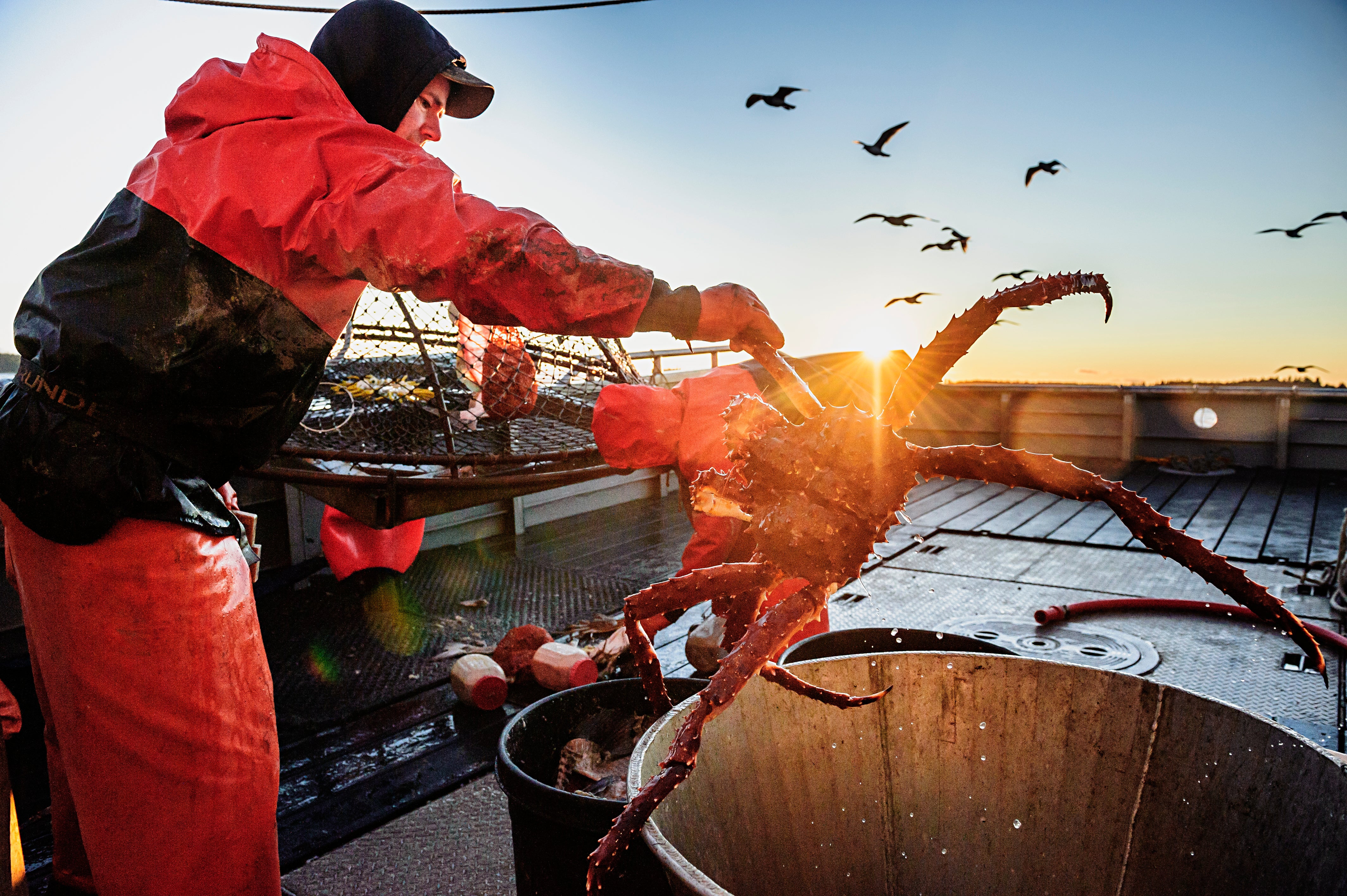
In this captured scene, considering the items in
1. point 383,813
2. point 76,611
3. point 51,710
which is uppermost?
point 76,611

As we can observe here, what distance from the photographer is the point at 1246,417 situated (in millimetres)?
8633

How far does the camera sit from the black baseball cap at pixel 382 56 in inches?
67.3

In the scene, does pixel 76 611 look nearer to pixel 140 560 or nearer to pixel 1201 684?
pixel 140 560

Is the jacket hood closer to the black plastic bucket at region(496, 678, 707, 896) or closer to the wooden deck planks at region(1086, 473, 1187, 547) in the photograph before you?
the black plastic bucket at region(496, 678, 707, 896)

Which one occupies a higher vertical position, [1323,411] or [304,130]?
[304,130]

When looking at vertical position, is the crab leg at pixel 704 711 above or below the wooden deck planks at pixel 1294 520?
above

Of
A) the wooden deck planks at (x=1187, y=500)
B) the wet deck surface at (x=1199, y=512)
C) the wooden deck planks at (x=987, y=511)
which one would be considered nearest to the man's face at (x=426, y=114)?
the wet deck surface at (x=1199, y=512)

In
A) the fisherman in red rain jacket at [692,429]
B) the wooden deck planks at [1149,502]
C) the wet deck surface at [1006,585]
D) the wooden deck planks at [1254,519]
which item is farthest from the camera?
the wooden deck planks at [1149,502]

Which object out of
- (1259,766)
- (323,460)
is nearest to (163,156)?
(323,460)

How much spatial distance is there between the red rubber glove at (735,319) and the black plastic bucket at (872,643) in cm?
125

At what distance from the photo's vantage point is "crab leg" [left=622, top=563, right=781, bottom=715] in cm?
141

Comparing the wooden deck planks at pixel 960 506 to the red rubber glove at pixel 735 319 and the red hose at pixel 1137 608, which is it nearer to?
the red hose at pixel 1137 608

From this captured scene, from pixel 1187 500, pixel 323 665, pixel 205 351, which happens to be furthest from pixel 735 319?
pixel 1187 500

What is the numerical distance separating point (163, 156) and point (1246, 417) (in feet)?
33.8
